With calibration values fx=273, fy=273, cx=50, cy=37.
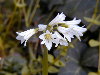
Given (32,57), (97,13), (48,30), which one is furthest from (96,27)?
(48,30)

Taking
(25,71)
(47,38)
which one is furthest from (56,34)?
(25,71)

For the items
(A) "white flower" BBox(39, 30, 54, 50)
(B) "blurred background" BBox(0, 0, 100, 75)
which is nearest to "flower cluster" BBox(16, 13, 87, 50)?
(A) "white flower" BBox(39, 30, 54, 50)

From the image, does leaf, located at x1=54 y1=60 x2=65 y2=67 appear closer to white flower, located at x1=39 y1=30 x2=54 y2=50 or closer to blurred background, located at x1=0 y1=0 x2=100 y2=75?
blurred background, located at x1=0 y1=0 x2=100 y2=75

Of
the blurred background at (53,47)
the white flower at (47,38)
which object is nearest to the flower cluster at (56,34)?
the white flower at (47,38)

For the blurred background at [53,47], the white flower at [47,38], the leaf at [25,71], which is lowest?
the white flower at [47,38]

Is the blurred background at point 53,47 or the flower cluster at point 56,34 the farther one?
the blurred background at point 53,47

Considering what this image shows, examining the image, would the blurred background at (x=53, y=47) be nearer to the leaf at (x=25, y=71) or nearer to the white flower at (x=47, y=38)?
the leaf at (x=25, y=71)

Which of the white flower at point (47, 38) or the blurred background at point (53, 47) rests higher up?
the blurred background at point (53, 47)

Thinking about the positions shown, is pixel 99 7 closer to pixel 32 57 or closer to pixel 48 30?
pixel 32 57
